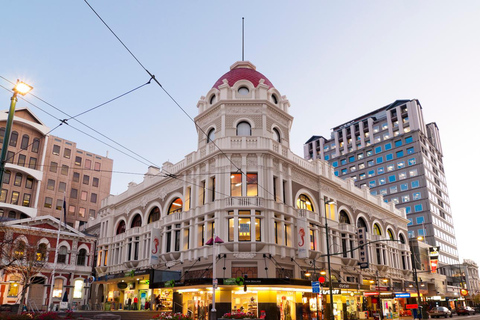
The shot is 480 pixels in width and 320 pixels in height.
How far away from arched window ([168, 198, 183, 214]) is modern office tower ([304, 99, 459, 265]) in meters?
62.1

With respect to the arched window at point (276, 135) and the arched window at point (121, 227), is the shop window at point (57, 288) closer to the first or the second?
the arched window at point (121, 227)

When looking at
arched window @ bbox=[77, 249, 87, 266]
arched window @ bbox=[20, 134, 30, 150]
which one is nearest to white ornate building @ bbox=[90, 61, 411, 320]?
arched window @ bbox=[77, 249, 87, 266]

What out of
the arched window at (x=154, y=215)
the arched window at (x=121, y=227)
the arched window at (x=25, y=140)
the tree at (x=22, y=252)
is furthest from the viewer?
the arched window at (x=25, y=140)

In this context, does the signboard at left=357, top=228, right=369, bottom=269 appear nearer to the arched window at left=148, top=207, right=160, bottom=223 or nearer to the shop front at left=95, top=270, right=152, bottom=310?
the arched window at left=148, top=207, right=160, bottom=223

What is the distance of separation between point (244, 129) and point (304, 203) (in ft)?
30.9

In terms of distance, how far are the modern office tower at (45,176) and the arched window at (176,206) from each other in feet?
61.1

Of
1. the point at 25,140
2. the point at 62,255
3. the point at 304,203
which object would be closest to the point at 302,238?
the point at 304,203

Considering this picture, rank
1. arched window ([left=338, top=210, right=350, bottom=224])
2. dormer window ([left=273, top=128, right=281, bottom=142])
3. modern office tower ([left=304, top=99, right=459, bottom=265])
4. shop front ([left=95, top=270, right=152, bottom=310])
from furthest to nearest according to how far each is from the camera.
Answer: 1. modern office tower ([left=304, top=99, right=459, bottom=265])
2. arched window ([left=338, top=210, right=350, bottom=224])
3. shop front ([left=95, top=270, right=152, bottom=310])
4. dormer window ([left=273, top=128, right=281, bottom=142])

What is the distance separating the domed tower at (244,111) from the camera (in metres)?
38.2

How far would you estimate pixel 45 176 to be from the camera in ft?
237

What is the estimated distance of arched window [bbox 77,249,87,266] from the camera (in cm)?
5194

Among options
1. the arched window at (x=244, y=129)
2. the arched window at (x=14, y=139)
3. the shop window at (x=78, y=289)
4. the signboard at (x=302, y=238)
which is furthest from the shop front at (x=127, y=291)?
the arched window at (x=14, y=139)

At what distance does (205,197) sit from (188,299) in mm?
8982

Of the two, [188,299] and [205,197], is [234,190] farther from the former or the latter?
[188,299]
